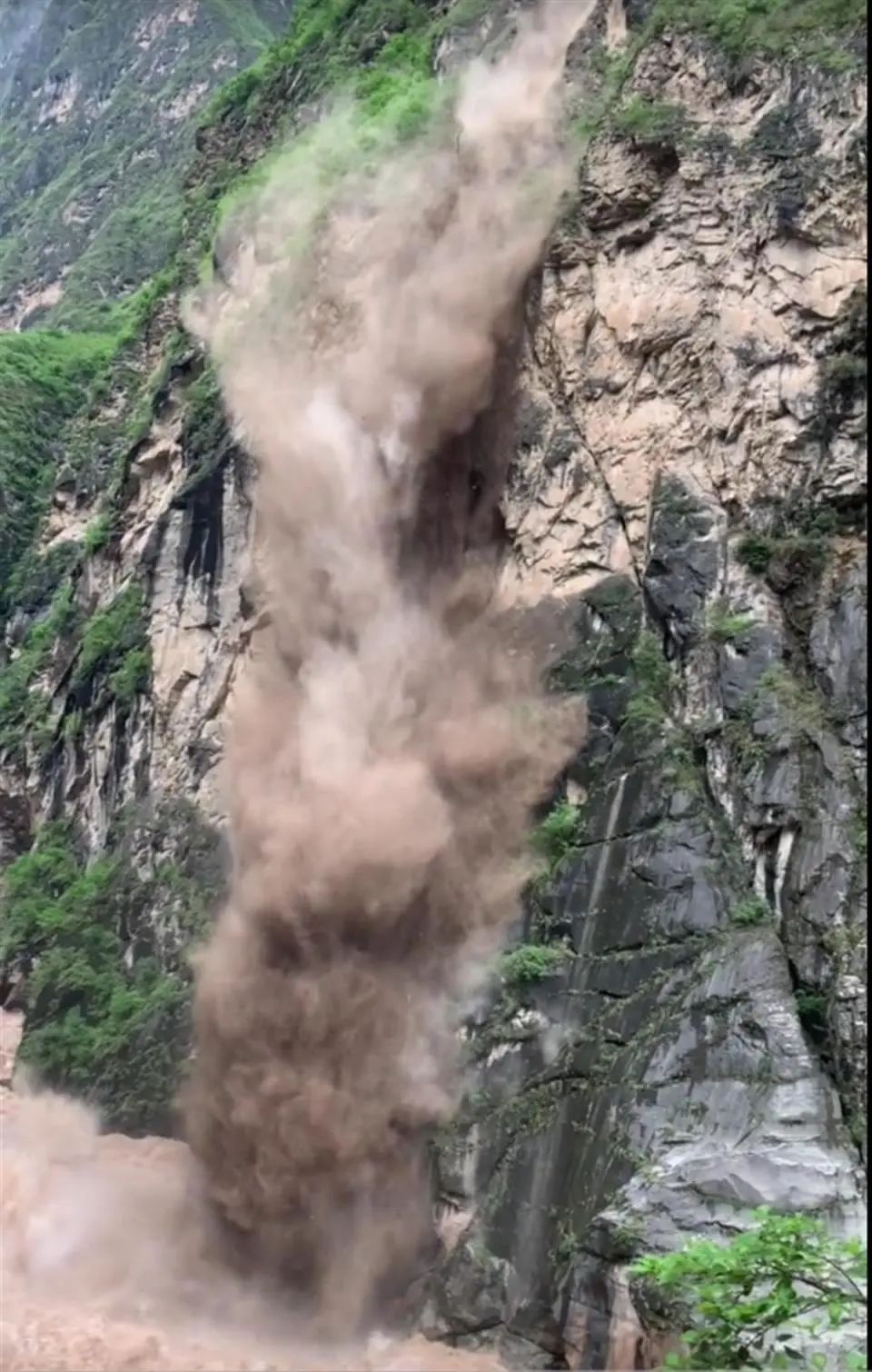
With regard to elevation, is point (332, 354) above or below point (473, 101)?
below

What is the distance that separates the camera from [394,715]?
1582cm

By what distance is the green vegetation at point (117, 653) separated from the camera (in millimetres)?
21719

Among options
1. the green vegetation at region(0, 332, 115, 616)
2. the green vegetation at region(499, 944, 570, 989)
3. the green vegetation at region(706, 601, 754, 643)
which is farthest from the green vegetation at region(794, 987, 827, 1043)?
the green vegetation at region(0, 332, 115, 616)

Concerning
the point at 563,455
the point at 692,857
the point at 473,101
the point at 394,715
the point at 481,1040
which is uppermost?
the point at 473,101

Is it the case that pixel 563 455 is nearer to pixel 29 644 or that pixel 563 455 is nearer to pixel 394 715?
pixel 394 715

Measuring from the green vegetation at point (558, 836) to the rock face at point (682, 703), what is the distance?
0.07m

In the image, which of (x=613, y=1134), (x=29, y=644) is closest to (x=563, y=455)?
(x=613, y=1134)

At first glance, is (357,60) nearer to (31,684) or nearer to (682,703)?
(31,684)

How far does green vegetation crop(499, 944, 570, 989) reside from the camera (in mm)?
13383

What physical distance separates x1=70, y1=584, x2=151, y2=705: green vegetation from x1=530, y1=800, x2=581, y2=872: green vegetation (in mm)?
9409

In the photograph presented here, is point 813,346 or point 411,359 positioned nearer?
point 813,346

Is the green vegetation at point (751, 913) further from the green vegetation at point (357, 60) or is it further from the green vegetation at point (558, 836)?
the green vegetation at point (357, 60)

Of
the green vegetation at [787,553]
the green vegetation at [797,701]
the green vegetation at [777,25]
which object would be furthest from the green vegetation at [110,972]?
the green vegetation at [777,25]

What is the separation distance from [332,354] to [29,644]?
13301 millimetres
